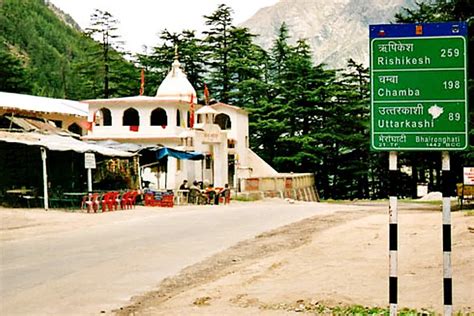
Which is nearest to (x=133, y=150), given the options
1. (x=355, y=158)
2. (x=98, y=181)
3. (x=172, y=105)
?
(x=98, y=181)

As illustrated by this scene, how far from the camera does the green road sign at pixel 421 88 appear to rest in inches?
271

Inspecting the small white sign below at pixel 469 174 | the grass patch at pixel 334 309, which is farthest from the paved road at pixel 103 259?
the small white sign below at pixel 469 174

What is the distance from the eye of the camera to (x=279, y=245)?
622 inches

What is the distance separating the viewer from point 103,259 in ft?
43.3

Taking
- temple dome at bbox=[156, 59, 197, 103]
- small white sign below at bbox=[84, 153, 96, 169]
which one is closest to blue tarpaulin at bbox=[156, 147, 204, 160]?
small white sign below at bbox=[84, 153, 96, 169]

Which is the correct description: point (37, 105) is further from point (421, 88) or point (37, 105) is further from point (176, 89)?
point (421, 88)

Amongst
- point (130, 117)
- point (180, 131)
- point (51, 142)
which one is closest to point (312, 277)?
point (51, 142)

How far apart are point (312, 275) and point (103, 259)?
4.21 metres

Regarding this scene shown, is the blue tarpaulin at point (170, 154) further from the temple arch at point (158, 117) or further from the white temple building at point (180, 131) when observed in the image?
the temple arch at point (158, 117)

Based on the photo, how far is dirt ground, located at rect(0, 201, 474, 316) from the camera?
8.51m

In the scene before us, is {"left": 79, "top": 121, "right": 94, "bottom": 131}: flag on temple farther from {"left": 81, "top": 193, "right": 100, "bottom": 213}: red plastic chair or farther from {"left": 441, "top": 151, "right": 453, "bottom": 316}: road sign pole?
{"left": 441, "top": 151, "right": 453, "bottom": 316}: road sign pole

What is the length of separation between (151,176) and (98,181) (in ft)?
39.9

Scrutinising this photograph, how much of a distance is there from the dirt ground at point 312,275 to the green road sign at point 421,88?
2.01 m

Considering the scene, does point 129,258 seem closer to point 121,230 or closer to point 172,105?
point 121,230
